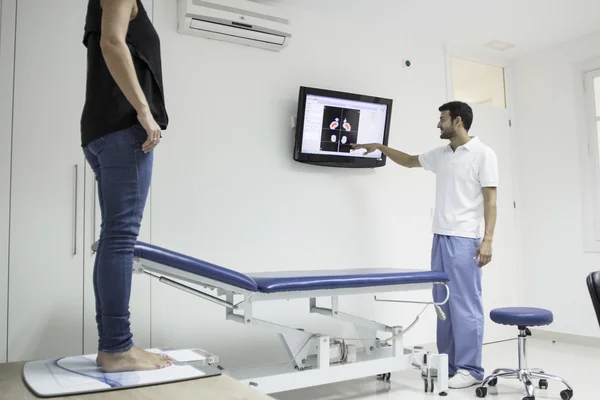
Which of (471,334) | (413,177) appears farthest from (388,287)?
(413,177)

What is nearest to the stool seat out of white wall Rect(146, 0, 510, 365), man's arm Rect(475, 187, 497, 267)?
man's arm Rect(475, 187, 497, 267)

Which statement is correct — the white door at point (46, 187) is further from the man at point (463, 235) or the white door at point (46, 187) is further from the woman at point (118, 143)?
the man at point (463, 235)

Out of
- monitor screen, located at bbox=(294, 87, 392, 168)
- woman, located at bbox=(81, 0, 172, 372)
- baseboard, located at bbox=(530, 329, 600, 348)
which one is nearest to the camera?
woman, located at bbox=(81, 0, 172, 372)

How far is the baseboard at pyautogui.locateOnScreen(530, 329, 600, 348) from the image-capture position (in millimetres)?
4516

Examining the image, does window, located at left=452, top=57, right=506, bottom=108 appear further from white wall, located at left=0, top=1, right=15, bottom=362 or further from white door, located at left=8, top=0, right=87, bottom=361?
white wall, located at left=0, top=1, right=15, bottom=362

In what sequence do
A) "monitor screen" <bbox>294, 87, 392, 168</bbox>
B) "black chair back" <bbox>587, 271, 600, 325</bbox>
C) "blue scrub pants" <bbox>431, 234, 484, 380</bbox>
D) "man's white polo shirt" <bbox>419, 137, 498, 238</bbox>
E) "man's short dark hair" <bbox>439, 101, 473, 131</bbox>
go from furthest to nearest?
"monitor screen" <bbox>294, 87, 392, 168</bbox> < "man's short dark hair" <bbox>439, 101, 473, 131</bbox> < "man's white polo shirt" <bbox>419, 137, 498, 238</bbox> < "blue scrub pants" <bbox>431, 234, 484, 380</bbox> < "black chair back" <bbox>587, 271, 600, 325</bbox>

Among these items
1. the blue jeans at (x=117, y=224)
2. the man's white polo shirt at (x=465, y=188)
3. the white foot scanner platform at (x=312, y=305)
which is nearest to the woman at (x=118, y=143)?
the blue jeans at (x=117, y=224)

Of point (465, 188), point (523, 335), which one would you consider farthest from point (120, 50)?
point (523, 335)

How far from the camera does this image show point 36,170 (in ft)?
9.44

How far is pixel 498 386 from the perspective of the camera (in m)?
3.28

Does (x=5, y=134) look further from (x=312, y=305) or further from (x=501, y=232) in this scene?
(x=501, y=232)

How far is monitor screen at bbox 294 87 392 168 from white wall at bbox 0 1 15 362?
1820mm

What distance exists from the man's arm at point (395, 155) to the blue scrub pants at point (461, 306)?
2.30 feet

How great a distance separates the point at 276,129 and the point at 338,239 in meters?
0.98
